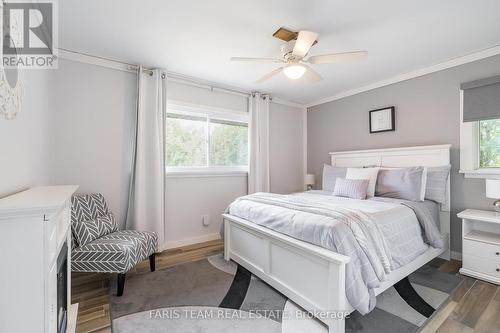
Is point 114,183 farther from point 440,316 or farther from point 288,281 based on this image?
point 440,316

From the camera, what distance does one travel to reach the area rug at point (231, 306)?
5.43 feet

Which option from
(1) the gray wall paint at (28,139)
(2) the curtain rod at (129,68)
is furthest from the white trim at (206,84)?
(1) the gray wall paint at (28,139)

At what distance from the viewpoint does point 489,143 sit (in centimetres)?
267

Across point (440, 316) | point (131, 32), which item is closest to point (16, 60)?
point (131, 32)

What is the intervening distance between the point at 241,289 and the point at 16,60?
2.38 m

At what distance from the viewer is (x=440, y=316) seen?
1749mm

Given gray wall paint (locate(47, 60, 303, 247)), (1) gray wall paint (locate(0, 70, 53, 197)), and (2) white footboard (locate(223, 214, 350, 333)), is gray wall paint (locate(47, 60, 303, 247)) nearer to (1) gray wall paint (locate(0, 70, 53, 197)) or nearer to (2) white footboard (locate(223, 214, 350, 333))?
(1) gray wall paint (locate(0, 70, 53, 197))

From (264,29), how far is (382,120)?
238cm

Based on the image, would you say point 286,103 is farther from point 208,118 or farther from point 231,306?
point 231,306

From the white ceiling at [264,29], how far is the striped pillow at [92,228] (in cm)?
186

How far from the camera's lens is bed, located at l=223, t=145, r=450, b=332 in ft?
5.07

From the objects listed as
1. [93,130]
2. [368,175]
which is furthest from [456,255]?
[93,130]

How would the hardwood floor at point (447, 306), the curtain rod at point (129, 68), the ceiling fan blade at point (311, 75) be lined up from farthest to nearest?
the curtain rod at point (129, 68)
the ceiling fan blade at point (311, 75)
the hardwood floor at point (447, 306)

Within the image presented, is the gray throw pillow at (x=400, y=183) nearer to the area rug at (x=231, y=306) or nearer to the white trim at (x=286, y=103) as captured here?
the area rug at (x=231, y=306)
